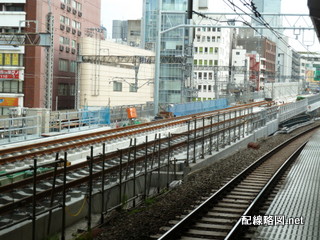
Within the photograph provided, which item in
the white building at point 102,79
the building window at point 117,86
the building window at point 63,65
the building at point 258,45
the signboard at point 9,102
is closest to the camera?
the signboard at point 9,102

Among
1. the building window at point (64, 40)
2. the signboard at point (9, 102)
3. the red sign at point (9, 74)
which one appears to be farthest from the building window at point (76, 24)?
the signboard at point (9, 102)

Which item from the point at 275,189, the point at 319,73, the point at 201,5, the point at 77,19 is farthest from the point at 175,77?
the point at 275,189

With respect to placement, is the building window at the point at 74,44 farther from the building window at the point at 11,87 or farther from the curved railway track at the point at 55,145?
the curved railway track at the point at 55,145

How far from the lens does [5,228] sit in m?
7.27

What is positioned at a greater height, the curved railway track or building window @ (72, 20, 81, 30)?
building window @ (72, 20, 81, 30)

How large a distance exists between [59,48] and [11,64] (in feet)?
17.2

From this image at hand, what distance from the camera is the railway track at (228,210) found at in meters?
8.91

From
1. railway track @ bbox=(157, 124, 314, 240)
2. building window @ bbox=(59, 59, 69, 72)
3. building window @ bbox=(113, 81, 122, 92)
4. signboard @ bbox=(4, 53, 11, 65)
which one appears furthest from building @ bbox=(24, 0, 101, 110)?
railway track @ bbox=(157, 124, 314, 240)

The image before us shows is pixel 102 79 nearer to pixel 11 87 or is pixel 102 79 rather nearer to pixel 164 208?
pixel 11 87

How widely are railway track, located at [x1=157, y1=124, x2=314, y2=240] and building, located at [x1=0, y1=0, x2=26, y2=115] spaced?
3234cm

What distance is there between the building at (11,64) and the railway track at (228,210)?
1273 inches

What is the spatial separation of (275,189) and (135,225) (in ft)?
19.0

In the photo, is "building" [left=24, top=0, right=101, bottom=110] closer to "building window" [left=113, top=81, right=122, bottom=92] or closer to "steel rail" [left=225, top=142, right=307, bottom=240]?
"building window" [left=113, top=81, right=122, bottom=92]

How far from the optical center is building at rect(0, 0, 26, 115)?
4469 centimetres
